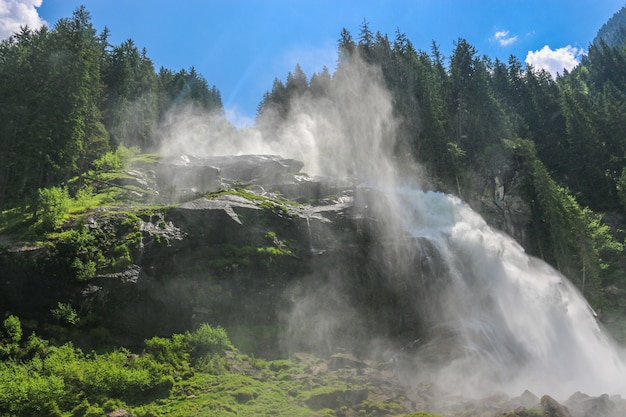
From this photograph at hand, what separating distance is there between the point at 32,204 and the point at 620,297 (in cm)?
4412

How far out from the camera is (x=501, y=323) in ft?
83.9

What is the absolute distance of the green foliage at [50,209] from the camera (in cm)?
2097

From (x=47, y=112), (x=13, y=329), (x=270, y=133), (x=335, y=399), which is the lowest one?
(x=335, y=399)

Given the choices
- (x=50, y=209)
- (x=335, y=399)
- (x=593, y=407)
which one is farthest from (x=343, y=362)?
(x=50, y=209)

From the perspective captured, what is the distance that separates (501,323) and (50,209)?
1037 inches

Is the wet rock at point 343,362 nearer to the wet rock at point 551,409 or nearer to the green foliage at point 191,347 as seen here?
the green foliage at point 191,347

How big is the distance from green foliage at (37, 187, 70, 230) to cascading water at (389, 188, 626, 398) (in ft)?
66.7

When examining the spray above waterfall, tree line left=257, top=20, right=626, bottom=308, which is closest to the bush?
the spray above waterfall

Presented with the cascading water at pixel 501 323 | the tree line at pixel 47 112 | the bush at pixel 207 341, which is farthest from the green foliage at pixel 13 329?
the cascading water at pixel 501 323

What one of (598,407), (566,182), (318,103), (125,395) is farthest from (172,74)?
(598,407)

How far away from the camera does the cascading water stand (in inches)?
842

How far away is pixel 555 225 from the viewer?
122 feet

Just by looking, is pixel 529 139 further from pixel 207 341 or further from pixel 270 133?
pixel 207 341

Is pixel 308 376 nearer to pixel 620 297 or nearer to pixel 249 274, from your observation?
pixel 249 274
